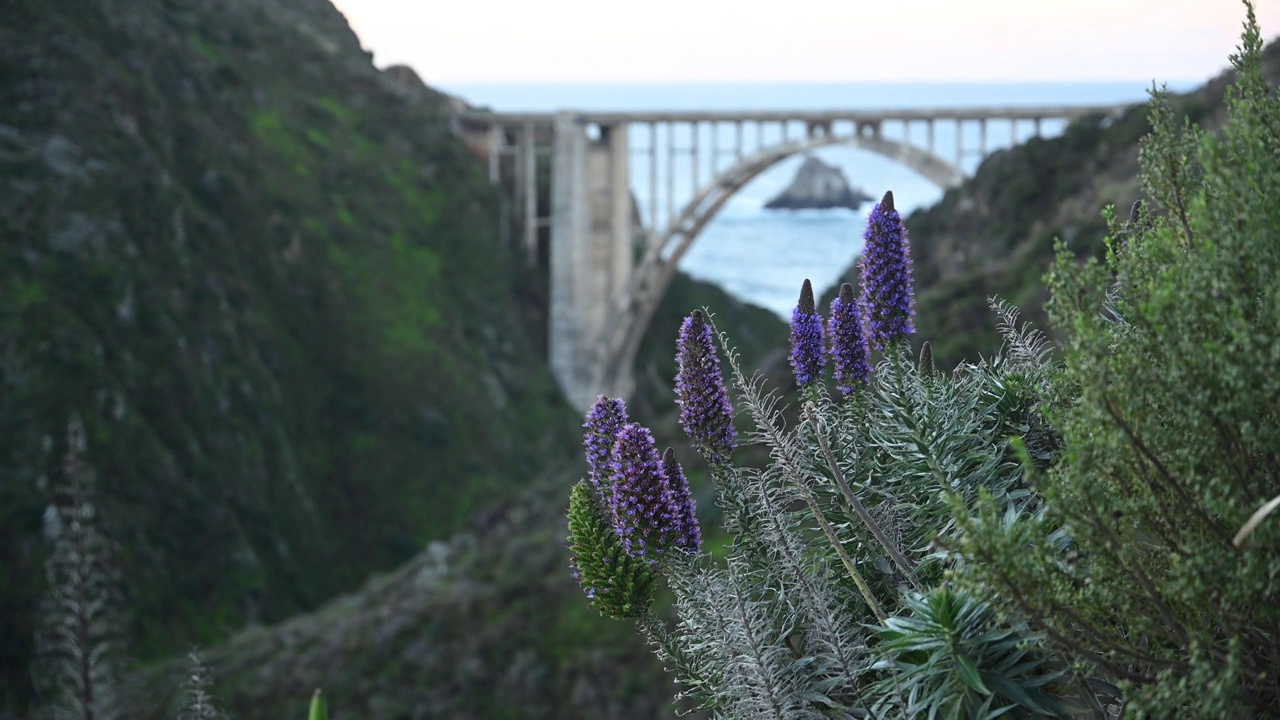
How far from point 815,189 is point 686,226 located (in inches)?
2807

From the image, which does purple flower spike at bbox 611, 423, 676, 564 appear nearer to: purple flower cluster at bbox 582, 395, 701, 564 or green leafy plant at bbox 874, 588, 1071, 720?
purple flower cluster at bbox 582, 395, 701, 564

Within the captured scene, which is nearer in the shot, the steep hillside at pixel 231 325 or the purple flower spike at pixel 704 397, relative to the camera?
the purple flower spike at pixel 704 397

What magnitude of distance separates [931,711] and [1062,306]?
5.15ft

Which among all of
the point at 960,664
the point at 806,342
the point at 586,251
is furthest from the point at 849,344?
the point at 586,251

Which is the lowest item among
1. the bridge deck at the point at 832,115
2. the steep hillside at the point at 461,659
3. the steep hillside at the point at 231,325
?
the steep hillside at the point at 461,659

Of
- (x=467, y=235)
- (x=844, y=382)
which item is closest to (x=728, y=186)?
(x=467, y=235)

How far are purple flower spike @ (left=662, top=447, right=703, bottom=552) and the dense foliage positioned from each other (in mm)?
68

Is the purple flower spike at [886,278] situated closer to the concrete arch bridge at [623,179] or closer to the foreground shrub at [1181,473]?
the foreground shrub at [1181,473]

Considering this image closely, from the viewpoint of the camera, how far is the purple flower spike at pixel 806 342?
218 inches

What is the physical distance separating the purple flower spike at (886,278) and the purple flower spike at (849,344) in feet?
0.28

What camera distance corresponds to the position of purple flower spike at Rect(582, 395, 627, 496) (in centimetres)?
517

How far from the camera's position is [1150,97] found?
17.6 ft

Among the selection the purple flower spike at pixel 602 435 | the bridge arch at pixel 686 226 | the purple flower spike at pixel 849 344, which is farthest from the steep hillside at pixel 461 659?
the bridge arch at pixel 686 226

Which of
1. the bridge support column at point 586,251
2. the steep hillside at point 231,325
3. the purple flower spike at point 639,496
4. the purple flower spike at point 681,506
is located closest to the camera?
the purple flower spike at point 639,496
